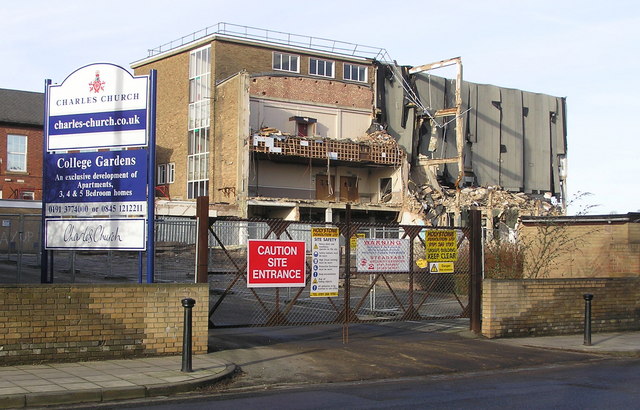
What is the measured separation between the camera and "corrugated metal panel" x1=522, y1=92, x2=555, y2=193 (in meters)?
61.6

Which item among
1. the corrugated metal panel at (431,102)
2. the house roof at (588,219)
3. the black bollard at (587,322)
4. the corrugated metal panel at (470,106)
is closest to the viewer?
the black bollard at (587,322)

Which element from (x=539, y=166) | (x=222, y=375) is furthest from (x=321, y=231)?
(x=539, y=166)

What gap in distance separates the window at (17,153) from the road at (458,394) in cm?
4502

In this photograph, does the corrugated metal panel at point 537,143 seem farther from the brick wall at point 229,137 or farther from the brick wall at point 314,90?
the brick wall at point 229,137

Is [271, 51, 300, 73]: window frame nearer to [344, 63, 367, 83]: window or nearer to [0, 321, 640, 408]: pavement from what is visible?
[344, 63, 367, 83]: window

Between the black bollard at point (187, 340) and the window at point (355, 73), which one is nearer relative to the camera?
the black bollard at point (187, 340)

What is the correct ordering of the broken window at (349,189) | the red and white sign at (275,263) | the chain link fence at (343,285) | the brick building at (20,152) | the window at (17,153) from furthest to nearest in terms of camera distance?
1. the broken window at (349,189)
2. the window at (17,153)
3. the brick building at (20,152)
4. the chain link fence at (343,285)
5. the red and white sign at (275,263)

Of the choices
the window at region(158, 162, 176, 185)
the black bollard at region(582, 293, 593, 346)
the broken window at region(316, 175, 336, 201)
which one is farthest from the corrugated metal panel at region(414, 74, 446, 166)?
the black bollard at region(582, 293, 593, 346)

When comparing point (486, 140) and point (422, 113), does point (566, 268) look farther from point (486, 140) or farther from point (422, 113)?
point (486, 140)

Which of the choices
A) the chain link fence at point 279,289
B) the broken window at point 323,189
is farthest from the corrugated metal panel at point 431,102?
the chain link fence at point 279,289

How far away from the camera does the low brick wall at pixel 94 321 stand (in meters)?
10.4

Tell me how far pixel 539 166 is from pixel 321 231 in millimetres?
52109

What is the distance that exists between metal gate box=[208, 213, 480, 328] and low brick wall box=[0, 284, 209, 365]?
91cm

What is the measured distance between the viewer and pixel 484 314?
15.3 meters
